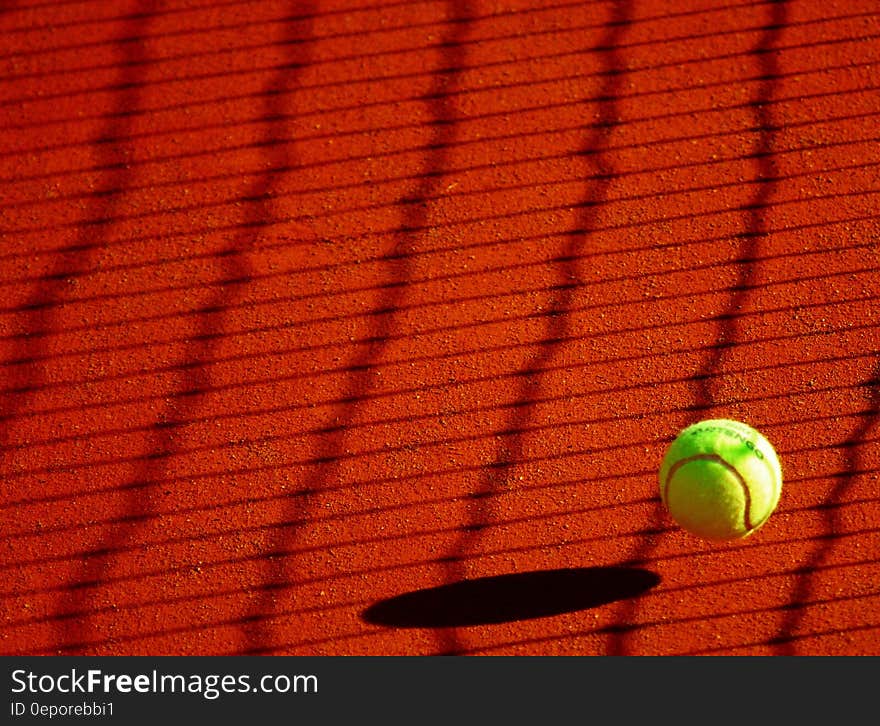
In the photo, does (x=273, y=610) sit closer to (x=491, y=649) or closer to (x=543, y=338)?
(x=491, y=649)

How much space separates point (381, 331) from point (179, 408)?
108cm

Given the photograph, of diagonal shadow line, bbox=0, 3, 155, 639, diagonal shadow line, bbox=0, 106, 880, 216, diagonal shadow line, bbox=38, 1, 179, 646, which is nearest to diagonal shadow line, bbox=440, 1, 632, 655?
diagonal shadow line, bbox=0, 106, 880, 216

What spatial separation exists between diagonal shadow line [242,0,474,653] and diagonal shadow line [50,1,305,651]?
681 millimetres

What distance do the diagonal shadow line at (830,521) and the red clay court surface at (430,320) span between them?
0.05ft

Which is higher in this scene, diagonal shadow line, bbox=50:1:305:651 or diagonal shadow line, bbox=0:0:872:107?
diagonal shadow line, bbox=0:0:872:107

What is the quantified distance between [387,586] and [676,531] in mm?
1372

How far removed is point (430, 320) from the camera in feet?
17.1

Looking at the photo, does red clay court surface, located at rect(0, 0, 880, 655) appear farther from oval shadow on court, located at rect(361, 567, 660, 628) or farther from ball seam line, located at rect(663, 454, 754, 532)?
ball seam line, located at rect(663, 454, 754, 532)

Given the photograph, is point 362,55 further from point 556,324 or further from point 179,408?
point 179,408

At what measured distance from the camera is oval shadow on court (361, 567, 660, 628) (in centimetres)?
462

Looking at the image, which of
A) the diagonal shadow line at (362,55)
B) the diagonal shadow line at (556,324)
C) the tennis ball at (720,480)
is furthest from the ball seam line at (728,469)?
the diagonal shadow line at (362,55)

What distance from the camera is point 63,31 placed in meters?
6.07

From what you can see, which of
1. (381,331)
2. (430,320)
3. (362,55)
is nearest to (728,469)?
(430,320)

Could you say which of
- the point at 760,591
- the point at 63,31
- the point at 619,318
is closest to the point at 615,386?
the point at 619,318
